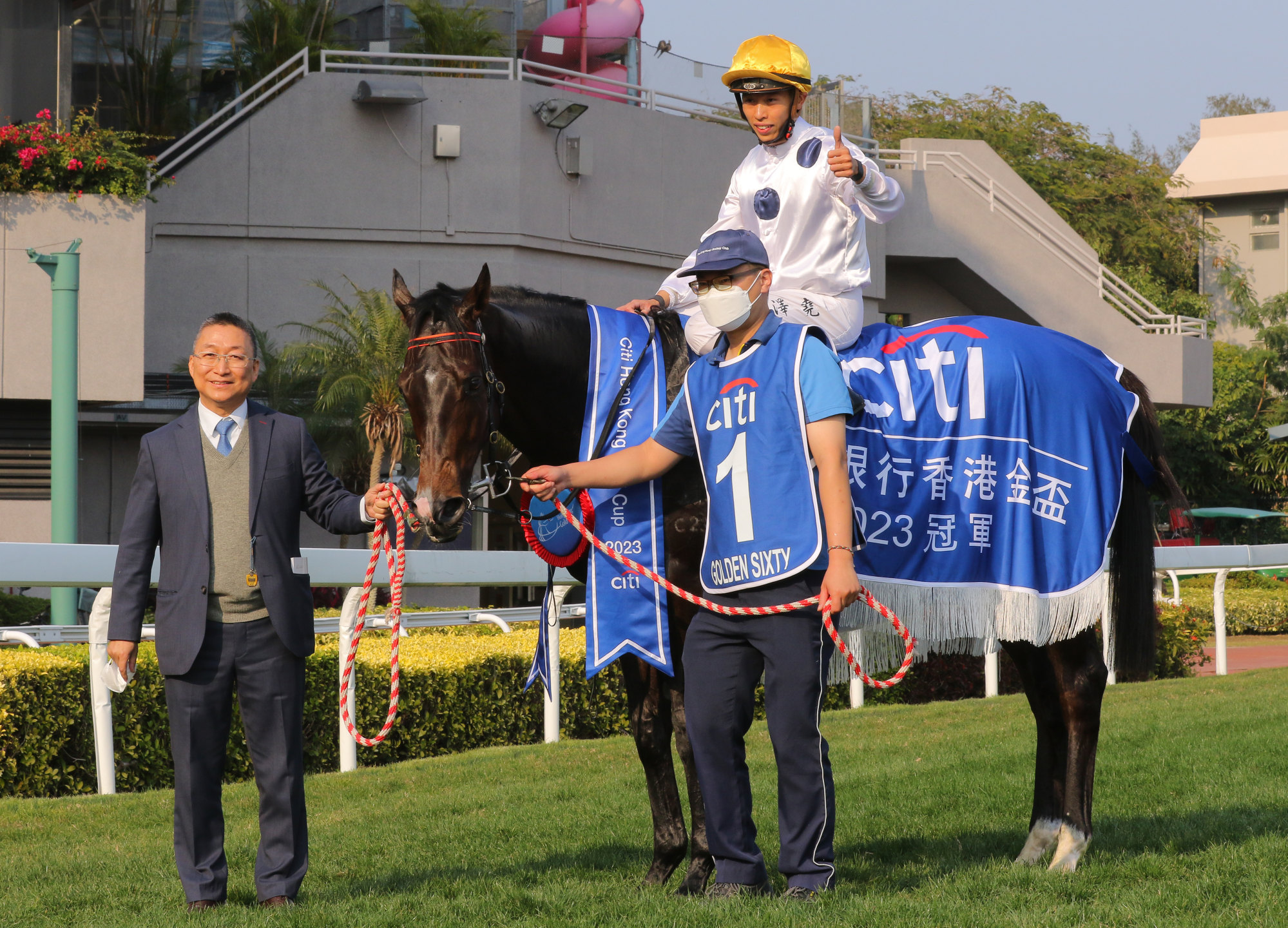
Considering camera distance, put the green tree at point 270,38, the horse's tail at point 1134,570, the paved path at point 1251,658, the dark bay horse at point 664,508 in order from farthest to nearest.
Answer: the green tree at point 270,38, the paved path at point 1251,658, the horse's tail at point 1134,570, the dark bay horse at point 664,508

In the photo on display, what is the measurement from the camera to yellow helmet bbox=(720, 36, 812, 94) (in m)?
4.47

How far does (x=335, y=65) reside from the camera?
1919cm

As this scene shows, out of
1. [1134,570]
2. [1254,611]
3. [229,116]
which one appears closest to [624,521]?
[1134,570]

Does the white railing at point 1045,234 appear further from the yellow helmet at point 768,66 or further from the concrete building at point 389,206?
the yellow helmet at point 768,66

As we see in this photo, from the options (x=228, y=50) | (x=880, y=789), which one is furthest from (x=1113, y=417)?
(x=228, y=50)

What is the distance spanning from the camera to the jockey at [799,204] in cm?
448

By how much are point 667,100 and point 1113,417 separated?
17.2 m

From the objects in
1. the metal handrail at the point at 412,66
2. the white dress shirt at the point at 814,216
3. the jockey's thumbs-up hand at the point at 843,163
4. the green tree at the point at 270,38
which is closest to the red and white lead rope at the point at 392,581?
the white dress shirt at the point at 814,216

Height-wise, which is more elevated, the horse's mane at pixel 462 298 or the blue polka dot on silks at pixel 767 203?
the blue polka dot on silks at pixel 767 203

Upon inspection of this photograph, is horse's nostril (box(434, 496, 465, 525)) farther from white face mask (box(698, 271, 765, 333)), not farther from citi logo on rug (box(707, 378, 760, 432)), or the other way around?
white face mask (box(698, 271, 765, 333))

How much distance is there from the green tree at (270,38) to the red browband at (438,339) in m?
18.2

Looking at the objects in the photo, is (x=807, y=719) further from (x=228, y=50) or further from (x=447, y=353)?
(x=228, y=50)

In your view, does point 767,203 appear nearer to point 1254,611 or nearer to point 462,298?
point 462,298

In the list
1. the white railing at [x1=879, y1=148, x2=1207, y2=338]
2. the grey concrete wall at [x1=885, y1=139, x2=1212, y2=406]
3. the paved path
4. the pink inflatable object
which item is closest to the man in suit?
the paved path
